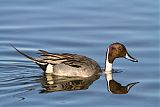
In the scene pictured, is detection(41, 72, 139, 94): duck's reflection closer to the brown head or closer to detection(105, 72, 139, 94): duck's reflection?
→ detection(105, 72, 139, 94): duck's reflection

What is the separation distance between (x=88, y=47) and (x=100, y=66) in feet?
2.74

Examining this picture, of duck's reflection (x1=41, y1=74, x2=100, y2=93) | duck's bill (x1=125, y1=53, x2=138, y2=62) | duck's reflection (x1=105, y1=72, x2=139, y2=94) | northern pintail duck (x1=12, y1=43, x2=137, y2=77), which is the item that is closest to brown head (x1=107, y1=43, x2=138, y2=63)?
duck's bill (x1=125, y1=53, x2=138, y2=62)

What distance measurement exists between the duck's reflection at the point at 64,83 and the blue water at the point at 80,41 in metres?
0.14

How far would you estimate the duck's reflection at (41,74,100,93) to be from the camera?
13.0 m

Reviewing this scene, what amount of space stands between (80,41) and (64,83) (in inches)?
84.3

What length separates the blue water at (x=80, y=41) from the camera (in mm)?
12336

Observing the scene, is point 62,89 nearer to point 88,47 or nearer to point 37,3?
point 88,47

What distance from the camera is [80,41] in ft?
50.8

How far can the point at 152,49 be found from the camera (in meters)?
15.0

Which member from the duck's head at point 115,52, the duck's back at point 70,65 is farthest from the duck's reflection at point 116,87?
the duck's head at point 115,52

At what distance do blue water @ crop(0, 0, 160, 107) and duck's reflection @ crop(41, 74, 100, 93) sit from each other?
0.14 meters

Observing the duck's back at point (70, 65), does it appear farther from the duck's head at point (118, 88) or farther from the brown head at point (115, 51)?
the duck's head at point (118, 88)

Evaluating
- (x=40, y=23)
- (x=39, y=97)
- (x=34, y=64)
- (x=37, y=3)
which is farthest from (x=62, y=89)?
(x=37, y=3)

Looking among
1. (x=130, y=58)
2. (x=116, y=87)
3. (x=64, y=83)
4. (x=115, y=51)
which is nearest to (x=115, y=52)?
(x=115, y=51)
